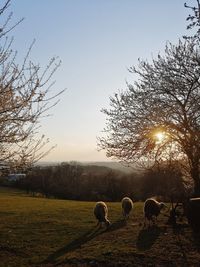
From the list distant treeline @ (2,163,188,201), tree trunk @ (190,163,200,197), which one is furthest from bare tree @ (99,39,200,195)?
distant treeline @ (2,163,188,201)

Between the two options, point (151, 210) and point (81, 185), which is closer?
point (151, 210)

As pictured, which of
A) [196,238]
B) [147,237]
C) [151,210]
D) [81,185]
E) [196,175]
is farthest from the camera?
[81,185]

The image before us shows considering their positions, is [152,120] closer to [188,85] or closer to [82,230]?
[188,85]

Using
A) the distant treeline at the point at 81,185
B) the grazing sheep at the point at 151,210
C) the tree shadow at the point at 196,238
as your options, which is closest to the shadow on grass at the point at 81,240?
the grazing sheep at the point at 151,210

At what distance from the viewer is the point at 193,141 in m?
21.3

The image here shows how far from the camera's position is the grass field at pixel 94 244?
16141 millimetres

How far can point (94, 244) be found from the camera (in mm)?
18578

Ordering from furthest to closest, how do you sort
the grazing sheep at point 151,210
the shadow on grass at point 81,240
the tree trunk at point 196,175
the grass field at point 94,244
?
1. the tree trunk at point 196,175
2. the grazing sheep at point 151,210
3. the shadow on grass at point 81,240
4. the grass field at point 94,244

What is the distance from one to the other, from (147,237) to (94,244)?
224 cm

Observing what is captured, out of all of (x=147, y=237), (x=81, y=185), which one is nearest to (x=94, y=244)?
(x=147, y=237)

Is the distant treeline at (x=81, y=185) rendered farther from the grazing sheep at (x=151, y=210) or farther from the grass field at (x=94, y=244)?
the grass field at (x=94, y=244)

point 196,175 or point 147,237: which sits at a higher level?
point 196,175

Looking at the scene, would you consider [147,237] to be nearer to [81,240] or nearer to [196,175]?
[81,240]

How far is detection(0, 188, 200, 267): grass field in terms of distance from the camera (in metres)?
16.1
